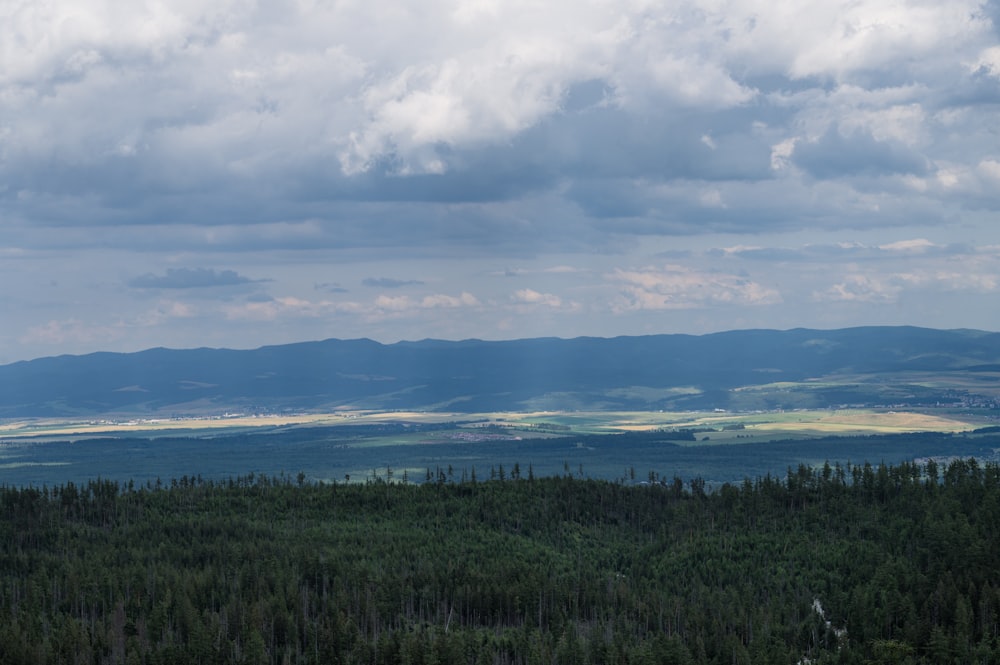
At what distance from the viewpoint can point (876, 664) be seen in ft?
651

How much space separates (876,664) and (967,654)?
13.6 meters

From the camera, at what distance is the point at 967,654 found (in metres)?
200

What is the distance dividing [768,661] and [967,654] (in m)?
28.8

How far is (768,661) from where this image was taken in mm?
199875

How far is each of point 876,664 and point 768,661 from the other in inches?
602

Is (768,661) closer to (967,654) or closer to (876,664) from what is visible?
(876,664)

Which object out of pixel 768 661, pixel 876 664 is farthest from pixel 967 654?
pixel 768 661
